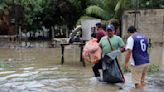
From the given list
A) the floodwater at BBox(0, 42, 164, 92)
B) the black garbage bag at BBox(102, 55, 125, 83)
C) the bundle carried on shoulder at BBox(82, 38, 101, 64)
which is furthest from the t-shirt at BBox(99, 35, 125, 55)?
the floodwater at BBox(0, 42, 164, 92)

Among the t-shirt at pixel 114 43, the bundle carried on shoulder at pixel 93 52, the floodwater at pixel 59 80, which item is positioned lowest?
the floodwater at pixel 59 80

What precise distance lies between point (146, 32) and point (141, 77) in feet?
73.6

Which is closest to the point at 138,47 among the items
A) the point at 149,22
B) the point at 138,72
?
the point at 138,72

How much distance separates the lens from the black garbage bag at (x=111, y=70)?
37.2 feet

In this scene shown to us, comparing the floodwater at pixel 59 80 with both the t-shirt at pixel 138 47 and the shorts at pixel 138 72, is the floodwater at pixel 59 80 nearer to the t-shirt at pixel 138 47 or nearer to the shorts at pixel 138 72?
the shorts at pixel 138 72

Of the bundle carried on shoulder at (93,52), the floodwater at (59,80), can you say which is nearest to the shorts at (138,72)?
the floodwater at (59,80)

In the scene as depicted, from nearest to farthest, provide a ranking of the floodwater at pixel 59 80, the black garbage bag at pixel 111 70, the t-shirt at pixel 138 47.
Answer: the t-shirt at pixel 138 47 < the floodwater at pixel 59 80 < the black garbage bag at pixel 111 70

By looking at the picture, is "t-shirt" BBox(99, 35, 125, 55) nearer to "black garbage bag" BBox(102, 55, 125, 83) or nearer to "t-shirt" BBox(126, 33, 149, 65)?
"black garbage bag" BBox(102, 55, 125, 83)

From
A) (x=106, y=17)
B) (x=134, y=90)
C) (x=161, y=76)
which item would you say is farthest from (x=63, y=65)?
(x=106, y=17)

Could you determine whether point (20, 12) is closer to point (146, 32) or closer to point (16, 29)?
point (16, 29)

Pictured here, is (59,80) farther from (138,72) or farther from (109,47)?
(138,72)

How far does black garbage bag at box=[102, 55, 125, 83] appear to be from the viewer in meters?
11.3

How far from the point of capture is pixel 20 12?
4138 cm

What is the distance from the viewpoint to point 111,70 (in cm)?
1136
